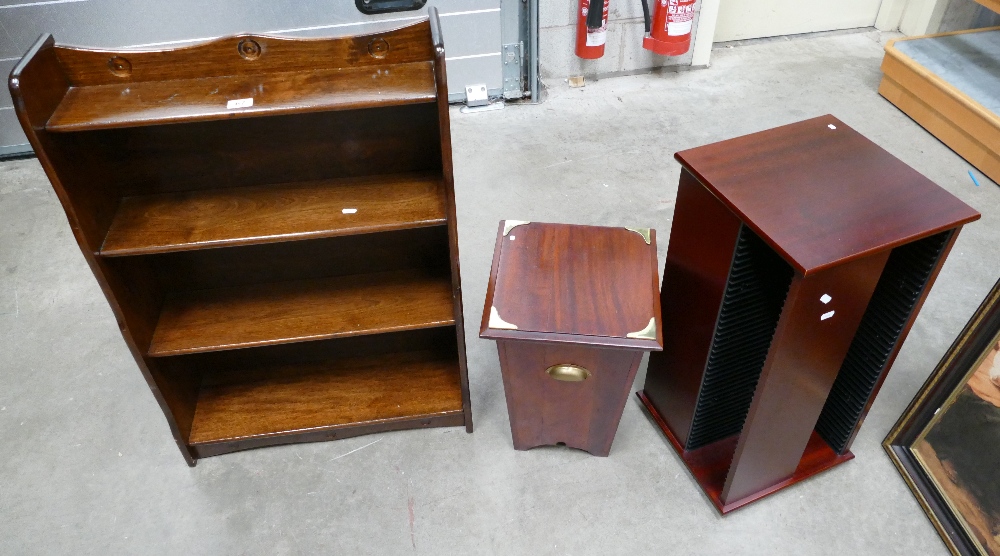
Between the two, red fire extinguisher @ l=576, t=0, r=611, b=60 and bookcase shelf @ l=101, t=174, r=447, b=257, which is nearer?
bookcase shelf @ l=101, t=174, r=447, b=257

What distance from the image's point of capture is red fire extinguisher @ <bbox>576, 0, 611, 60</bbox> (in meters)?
3.48

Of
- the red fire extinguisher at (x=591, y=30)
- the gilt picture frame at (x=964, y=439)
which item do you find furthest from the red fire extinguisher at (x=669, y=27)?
the gilt picture frame at (x=964, y=439)

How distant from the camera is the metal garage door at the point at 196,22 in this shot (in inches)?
119

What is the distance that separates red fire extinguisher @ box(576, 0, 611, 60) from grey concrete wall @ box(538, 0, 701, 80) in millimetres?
69

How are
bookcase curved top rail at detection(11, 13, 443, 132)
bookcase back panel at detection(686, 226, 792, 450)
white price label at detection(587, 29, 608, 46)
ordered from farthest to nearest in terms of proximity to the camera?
1. white price label at detection(587, 29, 608, 46)
2. bookcase back panel at detection(686, 226, 792, 450)
3. bookcase curved top rail at detection(11, 13, 443, 132)

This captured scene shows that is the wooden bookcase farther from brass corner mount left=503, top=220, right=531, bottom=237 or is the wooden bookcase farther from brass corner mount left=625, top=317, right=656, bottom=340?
brass corner mount left=625, top=317, right=656, bottom=340

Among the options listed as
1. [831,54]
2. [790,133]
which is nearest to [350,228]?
[790,133]

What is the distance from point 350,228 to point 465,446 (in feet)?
2.71

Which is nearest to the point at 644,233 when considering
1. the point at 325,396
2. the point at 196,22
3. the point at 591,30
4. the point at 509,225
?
the point at 509,225

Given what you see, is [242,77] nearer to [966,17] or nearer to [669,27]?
[669,27]

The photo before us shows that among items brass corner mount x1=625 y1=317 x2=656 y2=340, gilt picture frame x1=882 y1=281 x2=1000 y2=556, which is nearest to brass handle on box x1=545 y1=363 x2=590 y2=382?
brass corner mount x1=625 y1=317 x2=656 y2=340

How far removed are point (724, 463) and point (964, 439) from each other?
1.99 feet

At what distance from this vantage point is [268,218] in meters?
1.70

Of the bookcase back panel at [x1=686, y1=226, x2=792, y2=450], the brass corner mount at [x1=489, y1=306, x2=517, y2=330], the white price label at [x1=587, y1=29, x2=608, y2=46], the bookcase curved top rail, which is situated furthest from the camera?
the white price label at [x1=587, y1=29, x2=608, y2=46]
